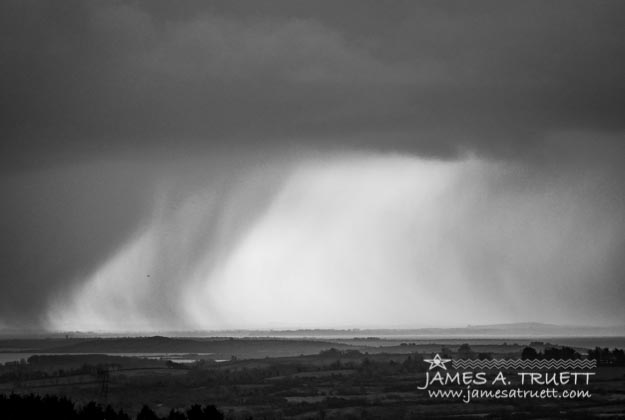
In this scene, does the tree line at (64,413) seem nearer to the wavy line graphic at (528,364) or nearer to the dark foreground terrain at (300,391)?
the dark foreground terrain at (300,391)

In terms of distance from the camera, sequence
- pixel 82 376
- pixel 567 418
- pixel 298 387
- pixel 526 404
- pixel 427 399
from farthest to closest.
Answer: pixel 82 376
pixel 298 387
pixel 427 399
pixel 526 404
pixel 567 418

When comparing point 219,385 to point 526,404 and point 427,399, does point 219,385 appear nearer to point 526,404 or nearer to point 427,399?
point 427,399

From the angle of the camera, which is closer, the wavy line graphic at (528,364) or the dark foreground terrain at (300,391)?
the dark foreground terrain at (300,391)

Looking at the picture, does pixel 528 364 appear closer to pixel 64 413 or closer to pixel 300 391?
pixel 300 391

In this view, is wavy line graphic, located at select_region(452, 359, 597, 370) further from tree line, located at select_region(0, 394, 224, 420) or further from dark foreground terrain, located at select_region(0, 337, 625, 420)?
tree line, located at select_region(0, 394, 224, 420)

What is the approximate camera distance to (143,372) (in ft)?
592

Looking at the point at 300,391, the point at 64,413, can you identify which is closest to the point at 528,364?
the point at 300,391

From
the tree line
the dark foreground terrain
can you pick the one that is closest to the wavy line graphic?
the dark foreground terrain

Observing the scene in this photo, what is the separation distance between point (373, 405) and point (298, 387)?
31.6m

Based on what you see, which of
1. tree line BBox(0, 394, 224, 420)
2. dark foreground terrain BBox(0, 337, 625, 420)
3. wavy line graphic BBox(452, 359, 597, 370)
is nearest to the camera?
tree line BBox(0, 394, 224, 420)

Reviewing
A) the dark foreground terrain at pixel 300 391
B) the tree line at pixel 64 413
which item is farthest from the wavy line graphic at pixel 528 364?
the tree line at pixel 64 413

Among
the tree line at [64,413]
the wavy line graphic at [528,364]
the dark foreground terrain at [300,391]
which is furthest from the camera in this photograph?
the wavy line graphic at [528,364]

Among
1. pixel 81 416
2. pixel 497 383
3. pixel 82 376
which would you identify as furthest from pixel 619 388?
pixel 82 376

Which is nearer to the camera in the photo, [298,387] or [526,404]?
[526,404]
